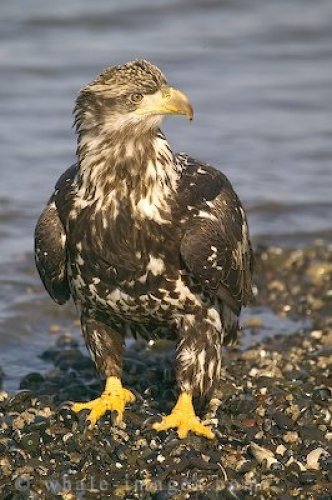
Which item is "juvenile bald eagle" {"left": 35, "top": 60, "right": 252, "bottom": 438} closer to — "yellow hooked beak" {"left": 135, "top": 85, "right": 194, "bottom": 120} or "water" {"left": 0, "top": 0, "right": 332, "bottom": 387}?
"yellow hooked beak" {"left": 135, "top": 85, "right": 194, "bottom": 120}

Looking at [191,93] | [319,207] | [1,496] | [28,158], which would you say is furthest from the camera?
[191,93]

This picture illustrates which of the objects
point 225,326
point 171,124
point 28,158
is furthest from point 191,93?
point 225,326

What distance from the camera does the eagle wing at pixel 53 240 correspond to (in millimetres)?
7963

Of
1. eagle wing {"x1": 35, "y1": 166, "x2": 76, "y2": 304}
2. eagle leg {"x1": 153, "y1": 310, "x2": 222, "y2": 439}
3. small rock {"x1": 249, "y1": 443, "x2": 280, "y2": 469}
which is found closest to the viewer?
small rock {"x1": 249, "y1": 443, "x2": 280, "y2": 469}

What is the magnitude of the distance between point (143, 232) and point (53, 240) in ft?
1.99

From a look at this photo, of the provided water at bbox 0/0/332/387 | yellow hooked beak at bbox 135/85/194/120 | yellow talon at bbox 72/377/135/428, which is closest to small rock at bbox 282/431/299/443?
yellow talon at bbox 72/377/135/428

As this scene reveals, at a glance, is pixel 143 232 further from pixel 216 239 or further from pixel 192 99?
pixel 192 99

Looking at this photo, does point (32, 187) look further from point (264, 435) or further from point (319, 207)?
point (264, 435)

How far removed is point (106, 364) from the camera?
8555 millimetres

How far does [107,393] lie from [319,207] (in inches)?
223

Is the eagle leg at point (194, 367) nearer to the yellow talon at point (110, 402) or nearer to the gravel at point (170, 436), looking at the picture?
the gravel at point (170, 436)

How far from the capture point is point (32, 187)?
556 inches

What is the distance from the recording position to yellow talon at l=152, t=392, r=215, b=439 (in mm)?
8047

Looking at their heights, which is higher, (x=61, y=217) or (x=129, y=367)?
(x=61, y=217)
